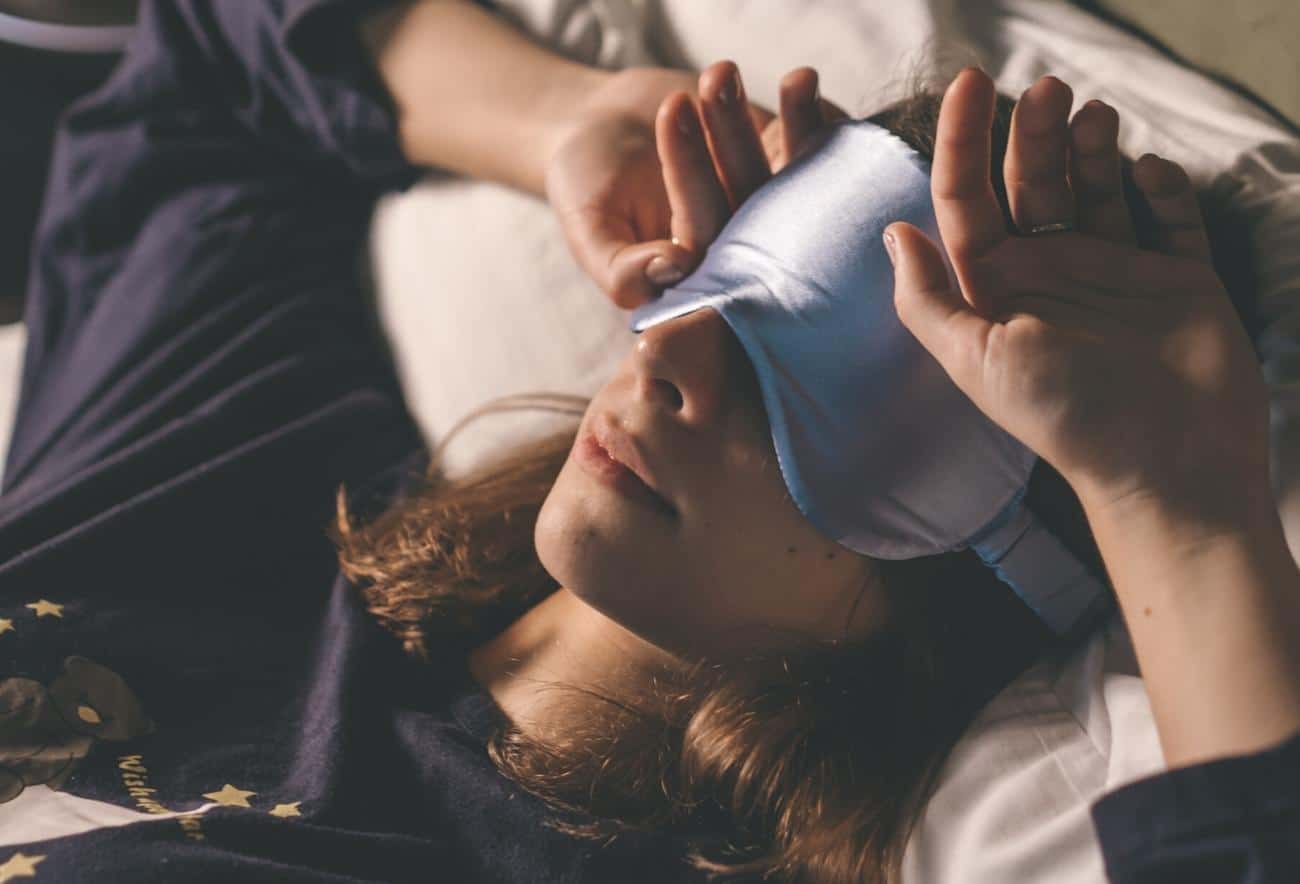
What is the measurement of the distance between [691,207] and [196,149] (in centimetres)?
53

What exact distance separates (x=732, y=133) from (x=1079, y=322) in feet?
0.94

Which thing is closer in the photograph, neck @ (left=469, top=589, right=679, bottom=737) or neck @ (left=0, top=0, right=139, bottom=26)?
neck @ (left=469, top=589, right=679, bottom=737)

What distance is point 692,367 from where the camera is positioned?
62 centimetres

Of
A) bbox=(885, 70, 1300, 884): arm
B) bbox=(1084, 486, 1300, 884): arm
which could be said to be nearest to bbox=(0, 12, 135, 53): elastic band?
bbox=(885, 70, 1300, 884): arm

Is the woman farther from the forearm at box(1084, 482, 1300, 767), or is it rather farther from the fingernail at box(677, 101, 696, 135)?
the forearm at box(1084, 482, 1300, 767)

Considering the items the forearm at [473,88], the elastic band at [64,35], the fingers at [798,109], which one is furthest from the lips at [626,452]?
the elastic band at [64,35]

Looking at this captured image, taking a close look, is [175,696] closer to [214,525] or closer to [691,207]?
[214,525]

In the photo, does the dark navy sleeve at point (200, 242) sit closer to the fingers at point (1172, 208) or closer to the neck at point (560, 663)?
the neck at point (560, 663)

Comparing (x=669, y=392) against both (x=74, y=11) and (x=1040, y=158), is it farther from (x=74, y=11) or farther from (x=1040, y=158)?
(x=74, y=11)

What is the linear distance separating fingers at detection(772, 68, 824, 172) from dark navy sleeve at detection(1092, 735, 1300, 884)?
42 centimetres

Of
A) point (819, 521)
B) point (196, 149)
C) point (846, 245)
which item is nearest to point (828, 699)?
point (819, 521)

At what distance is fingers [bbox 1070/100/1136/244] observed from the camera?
564 millimetres

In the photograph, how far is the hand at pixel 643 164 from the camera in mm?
707

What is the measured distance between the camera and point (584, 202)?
82 cm
